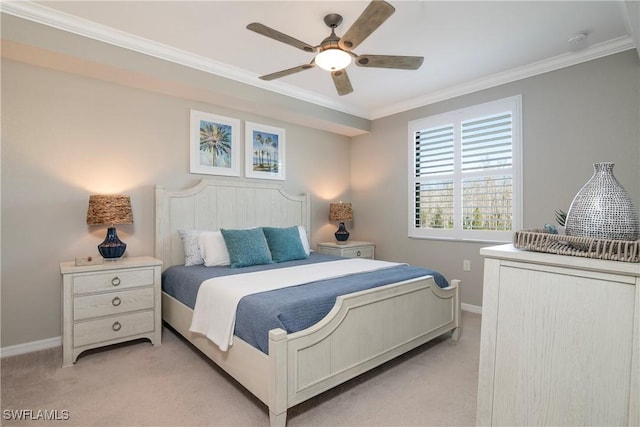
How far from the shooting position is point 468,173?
3.74 metres

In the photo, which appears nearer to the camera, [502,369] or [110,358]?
[502,369]

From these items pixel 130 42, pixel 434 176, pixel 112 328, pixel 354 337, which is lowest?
pixel 112 328

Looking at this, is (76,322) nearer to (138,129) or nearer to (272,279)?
(272,279)

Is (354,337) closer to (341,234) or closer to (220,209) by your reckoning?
(220,209)

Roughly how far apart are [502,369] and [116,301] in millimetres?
2725

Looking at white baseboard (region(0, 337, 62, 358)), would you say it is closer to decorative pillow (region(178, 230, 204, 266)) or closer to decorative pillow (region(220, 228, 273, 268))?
decorative pillow (region(178, 230, 204, 266))

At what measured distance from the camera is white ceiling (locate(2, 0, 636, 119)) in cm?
229

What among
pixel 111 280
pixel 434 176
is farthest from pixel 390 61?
pixel 111 280

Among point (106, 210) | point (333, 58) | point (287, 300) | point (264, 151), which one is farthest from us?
point (264, 151)

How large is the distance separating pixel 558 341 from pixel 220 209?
3304 millimetres

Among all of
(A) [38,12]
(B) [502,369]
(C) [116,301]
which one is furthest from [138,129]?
(B) [502,369]

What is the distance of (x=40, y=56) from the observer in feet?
8.17

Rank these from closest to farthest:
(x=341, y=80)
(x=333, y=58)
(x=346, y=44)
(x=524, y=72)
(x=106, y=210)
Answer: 1. (x=346, y=44)
2. (x=333, y=58)
3. (x=341, y=80)
4. (x=106, y=210)
5. (x=524, y=72)

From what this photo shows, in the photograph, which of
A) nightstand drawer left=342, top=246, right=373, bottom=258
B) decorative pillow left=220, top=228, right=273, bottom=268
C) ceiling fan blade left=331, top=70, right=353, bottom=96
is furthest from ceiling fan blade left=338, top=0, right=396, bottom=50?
nightstand drawer left=342, top=246, right=373, bottom=258
